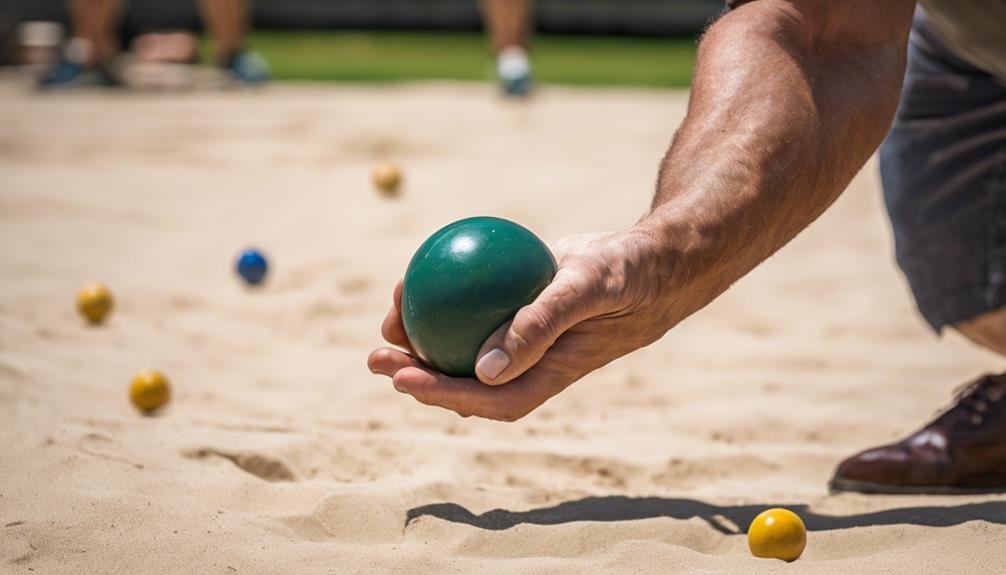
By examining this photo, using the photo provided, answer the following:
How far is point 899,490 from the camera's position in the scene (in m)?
2.93

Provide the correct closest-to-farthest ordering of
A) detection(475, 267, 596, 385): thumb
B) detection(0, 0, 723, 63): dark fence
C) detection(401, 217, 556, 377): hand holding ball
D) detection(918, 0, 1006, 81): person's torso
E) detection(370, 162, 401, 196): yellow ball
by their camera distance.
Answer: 1. detection(475, 267, 596, 385): thumb
2. detection(401, 217, 556, 377): hand holding ball
3. detection(918, 0, 1006, 81): person's torso
4. detection(370, 162, 401, 196): yellow ball
5. detection(0, 0, 723, 63): dark fence

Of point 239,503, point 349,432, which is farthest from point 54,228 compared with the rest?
point 239,503

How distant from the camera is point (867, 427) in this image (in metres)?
3.46

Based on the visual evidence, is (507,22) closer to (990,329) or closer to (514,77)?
(514,77)

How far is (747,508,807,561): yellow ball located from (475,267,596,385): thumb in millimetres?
559

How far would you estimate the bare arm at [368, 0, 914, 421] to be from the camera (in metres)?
2.19

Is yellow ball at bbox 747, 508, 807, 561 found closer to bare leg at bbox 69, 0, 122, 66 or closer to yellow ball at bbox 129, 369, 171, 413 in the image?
yellow ball at bbox 129, 369, 171, 413

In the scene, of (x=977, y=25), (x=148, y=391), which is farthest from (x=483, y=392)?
(x=148, y=391)

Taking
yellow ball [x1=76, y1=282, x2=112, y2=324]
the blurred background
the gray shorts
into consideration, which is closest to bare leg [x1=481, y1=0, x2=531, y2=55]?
the blurred background

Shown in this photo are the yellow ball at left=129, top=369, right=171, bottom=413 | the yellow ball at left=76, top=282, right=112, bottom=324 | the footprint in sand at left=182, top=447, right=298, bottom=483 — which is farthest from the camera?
the yellow ball at left=76, top=282, right=112, bottom=324

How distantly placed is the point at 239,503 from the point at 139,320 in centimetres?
207

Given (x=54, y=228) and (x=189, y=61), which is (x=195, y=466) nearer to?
(x=54, y=228)

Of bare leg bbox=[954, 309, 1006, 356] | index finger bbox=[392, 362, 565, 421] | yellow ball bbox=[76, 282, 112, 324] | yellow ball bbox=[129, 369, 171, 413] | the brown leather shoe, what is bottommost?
yellow ball bbox=[76, 282, 112, 324]

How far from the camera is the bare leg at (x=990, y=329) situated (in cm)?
321
